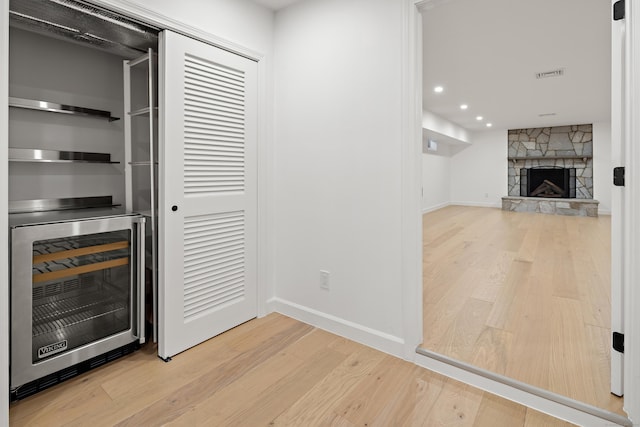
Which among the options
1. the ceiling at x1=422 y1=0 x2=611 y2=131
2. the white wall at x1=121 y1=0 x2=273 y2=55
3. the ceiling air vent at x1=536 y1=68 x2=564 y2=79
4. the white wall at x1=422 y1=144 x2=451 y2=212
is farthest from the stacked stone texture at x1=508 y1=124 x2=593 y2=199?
the white wall at x1=121 y1=0 x2=273 y2=55

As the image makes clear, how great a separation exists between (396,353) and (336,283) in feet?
1.91

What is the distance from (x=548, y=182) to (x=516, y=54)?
696 cm

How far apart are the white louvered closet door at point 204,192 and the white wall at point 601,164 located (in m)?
9.94

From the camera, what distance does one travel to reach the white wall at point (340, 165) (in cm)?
209

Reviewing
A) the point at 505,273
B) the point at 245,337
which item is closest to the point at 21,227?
the point at 245,337

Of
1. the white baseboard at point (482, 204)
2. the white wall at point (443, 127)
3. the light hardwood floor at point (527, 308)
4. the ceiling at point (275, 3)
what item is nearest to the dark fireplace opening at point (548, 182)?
the white baseboard at point (482, 204)

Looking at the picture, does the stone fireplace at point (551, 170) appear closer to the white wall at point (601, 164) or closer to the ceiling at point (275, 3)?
the white wall at point (601, 164)

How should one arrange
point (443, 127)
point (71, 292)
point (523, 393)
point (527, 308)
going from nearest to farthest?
point (523, 393)
point (71, 292)
point (527, 308)
point (443, 127)

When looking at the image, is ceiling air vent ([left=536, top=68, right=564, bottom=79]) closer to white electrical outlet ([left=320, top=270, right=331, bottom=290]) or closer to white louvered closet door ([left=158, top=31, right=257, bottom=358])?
white louvered closet door ([left=158, top=31, right=257, bottom=358])

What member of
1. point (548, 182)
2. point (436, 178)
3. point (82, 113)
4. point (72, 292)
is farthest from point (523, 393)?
point (548, 182)

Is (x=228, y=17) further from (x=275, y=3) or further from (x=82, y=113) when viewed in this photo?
(x=82, y=113)

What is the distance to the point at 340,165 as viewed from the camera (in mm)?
2316

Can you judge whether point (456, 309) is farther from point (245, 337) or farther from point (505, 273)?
point (245, 337)

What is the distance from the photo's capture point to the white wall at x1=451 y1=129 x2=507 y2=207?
10172 millimetres
